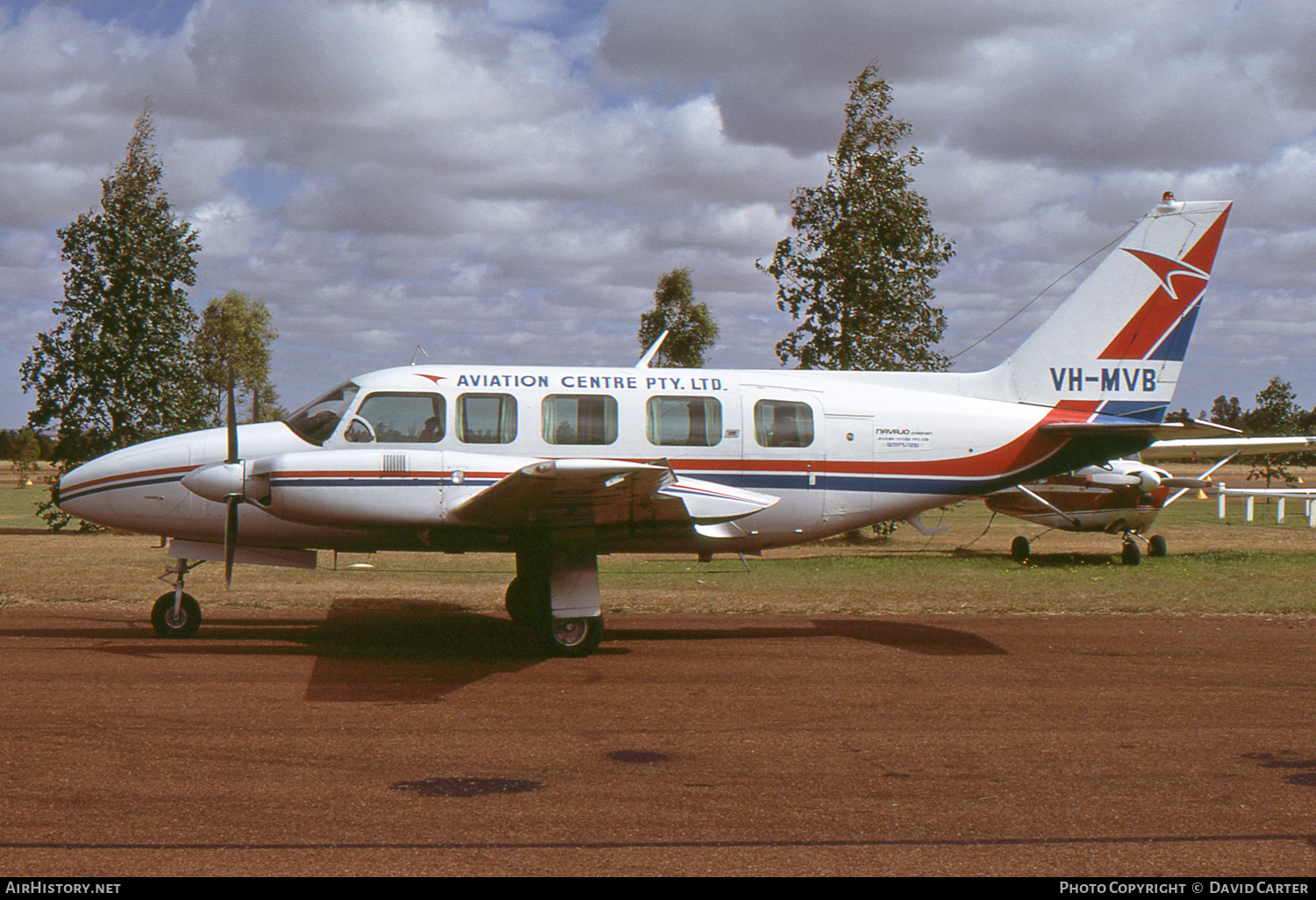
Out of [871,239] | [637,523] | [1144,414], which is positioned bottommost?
[637,523]

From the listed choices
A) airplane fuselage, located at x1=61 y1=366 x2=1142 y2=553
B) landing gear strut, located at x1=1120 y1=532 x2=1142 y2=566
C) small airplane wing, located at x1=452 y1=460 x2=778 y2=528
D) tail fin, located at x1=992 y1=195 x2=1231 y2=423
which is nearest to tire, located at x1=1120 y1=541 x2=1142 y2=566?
landing gear strut, located at x1=1120 y1=532 x2=1142 y2=566

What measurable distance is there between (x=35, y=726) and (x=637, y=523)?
19.5 ft

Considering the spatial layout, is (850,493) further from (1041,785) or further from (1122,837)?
(1122,837)

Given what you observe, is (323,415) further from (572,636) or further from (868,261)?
(868,261)

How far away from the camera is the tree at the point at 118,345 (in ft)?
103

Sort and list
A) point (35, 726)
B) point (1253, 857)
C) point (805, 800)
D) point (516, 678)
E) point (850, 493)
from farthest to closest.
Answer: point (850, 493) < point (516, 678) < point (35, 726) < point (805, 800) < point (1253, 857)

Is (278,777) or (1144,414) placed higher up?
(1144,414)

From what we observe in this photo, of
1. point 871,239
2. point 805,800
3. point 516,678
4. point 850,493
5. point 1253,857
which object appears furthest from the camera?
point 871,239

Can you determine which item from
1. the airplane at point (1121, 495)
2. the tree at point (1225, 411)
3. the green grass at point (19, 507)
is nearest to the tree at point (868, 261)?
the airplane at point (1121, 495)

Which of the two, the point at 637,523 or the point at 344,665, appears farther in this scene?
the point at 637,523

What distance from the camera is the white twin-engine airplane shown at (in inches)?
431

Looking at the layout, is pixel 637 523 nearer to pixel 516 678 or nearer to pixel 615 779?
pixel 516 678

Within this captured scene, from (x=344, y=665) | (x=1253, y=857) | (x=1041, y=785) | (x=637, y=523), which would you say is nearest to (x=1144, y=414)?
(x=637, y=523)

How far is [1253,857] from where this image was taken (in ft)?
17.9
